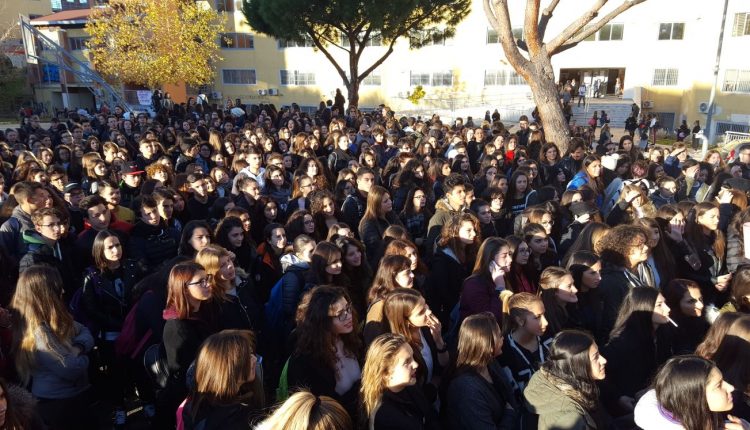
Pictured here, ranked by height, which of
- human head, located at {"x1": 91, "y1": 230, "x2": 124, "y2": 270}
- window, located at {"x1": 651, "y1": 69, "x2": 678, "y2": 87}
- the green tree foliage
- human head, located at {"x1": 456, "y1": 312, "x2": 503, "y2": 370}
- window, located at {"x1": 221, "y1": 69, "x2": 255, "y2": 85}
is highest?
the green tree foliage

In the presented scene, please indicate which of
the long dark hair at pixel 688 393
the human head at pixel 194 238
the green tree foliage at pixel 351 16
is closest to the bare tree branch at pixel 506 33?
the green tree foliage at pixel 351 16

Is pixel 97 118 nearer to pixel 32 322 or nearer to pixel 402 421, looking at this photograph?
→ pixel 32 322

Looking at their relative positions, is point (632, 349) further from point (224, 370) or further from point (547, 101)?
point (547, 101)

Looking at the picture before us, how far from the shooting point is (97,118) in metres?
15.5

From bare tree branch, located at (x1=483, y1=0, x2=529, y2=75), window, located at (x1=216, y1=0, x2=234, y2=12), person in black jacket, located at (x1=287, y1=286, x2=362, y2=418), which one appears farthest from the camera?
window, located at (x1=216, y1=0, x2=234, y2=12)

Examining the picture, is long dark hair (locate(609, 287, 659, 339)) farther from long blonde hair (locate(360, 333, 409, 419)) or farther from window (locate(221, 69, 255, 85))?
window (locate(221, 69, 255, 85))

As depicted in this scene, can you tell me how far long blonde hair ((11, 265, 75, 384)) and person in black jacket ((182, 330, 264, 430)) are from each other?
3.85 feet

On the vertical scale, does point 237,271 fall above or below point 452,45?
below

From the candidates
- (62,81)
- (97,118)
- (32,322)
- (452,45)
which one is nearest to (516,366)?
(32,322)

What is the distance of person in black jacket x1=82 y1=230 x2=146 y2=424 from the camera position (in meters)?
4.29

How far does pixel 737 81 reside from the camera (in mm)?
28484

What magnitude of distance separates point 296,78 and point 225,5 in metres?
7.51

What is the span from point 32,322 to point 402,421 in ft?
7.81


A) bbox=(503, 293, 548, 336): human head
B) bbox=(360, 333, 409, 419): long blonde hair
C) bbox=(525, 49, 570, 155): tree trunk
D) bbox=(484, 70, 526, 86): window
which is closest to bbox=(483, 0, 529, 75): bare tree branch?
bbox=(525, 49, 570, 155): tree trunk
